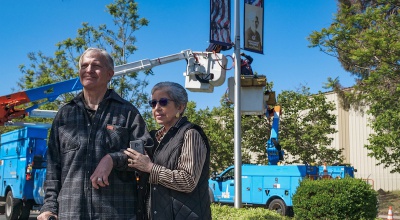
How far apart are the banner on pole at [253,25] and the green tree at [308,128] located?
1567 cm

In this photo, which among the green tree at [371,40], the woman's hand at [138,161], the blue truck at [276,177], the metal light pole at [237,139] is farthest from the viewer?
the blue truck at [276,177]

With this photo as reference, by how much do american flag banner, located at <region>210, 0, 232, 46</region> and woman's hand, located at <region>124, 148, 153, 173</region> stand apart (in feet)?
26.8

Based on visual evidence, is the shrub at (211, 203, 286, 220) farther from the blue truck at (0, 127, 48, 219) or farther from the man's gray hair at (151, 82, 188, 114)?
the man's gray hair at (151, 82, 188, 114)

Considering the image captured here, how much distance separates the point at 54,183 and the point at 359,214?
8.07 metres

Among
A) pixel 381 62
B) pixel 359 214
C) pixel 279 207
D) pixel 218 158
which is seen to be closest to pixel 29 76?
pixel 218 158

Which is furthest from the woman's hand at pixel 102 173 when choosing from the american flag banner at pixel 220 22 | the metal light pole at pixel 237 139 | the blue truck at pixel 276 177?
the blue truck at pixel 276 177

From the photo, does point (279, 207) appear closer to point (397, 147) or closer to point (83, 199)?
point (397, 147)

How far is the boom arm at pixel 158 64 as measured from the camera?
11.3 metres

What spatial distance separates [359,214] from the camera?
32.3ft

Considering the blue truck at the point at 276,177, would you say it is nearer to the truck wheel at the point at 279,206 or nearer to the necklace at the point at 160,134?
the truck wheel at the point at 279,206

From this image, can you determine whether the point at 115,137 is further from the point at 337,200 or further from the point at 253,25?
the point at 253,25

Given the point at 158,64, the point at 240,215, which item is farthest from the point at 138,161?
the point at 158,64

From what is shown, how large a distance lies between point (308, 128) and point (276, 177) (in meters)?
9.69

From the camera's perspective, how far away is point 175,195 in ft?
9.68
